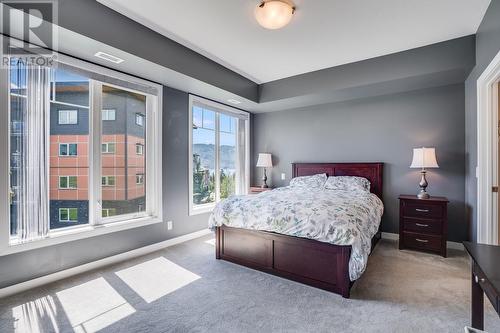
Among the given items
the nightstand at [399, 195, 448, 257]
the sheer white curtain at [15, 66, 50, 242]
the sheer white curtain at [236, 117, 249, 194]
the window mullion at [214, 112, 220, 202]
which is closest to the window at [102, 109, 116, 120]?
the sheer white curtain at [15, 66, 50, 242]

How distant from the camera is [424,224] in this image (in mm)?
3328

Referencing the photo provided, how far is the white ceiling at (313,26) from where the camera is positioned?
232 cm

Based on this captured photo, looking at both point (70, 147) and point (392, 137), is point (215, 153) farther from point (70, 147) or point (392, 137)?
point (392, 137)

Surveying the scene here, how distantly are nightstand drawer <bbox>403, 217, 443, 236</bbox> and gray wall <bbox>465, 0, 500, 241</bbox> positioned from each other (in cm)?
36

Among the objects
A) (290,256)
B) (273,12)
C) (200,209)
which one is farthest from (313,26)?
(200,209)

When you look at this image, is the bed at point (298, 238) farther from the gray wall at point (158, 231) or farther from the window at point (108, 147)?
the window at point (108, 147)

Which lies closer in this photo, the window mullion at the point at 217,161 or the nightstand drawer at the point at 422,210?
the nightstand drawer at the point at 422,210

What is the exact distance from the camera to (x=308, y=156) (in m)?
4.88

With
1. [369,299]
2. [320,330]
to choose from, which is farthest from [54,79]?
[369,299]

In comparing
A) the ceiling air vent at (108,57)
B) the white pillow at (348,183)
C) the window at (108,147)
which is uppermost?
the ceiling air vent at (108,57)

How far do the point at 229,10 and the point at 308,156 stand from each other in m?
3.12

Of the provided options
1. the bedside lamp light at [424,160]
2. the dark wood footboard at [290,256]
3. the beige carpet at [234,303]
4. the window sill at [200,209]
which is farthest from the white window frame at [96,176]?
the bedside lamp light at [424,160]

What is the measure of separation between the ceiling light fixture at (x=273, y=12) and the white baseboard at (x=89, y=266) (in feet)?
10.2

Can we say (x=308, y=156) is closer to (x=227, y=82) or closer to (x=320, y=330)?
(x=227, y=82)
